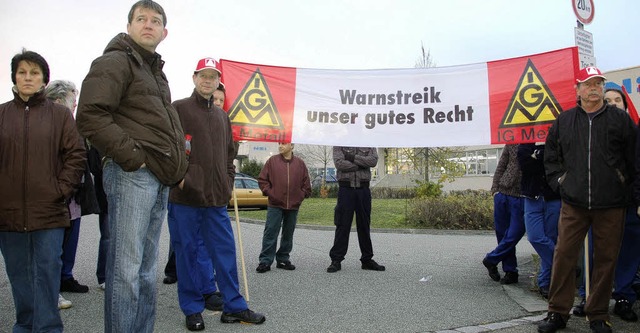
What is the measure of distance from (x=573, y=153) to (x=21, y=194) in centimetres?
426

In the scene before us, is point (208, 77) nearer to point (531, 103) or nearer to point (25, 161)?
point (25, 161)

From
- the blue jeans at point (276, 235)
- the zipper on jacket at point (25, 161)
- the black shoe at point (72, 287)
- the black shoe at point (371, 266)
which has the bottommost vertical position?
the black shoe at point (72, 287)

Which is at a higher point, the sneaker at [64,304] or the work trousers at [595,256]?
the work trousers at [595,256]

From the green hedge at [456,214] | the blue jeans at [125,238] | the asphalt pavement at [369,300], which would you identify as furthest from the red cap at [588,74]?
the green hedge at [456,214]

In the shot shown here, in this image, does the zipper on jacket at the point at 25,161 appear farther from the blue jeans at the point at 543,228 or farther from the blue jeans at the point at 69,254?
the blue jeans at the point at 543,228

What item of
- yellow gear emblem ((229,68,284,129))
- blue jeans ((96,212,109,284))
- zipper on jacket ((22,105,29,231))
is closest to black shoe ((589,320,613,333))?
yellow gear emblem ((229,68,284,129))

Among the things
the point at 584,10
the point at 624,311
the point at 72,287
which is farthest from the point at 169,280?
the point at 584,10

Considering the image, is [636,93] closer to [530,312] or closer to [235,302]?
[530,312]

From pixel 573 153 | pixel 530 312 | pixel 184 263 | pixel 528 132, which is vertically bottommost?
pixel 530 312

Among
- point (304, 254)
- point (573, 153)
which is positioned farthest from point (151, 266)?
point (304, 254)

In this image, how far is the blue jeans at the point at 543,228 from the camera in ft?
17.4

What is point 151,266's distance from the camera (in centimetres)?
331

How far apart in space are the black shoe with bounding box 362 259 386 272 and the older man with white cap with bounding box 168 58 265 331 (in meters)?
2.97

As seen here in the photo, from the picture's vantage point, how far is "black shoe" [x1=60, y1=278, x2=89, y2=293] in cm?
552
